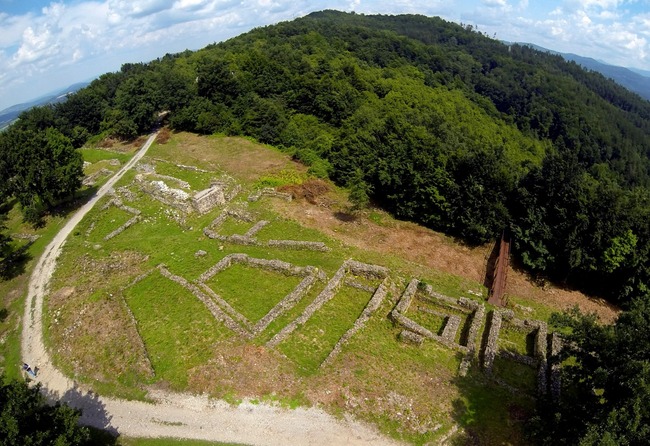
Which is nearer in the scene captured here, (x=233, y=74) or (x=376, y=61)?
(x=233, y=74)

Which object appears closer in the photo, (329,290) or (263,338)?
(263,338)

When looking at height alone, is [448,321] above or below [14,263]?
below

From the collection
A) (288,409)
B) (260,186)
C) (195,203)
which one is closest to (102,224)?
(195,203)

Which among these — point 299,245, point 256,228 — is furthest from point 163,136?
point 299,245

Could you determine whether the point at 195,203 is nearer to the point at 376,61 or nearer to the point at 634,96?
the point at 376,61

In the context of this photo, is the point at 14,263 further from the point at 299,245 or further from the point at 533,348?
the point at 533,348

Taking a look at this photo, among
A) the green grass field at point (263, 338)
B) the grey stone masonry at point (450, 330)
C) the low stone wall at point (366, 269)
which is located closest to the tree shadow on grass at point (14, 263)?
the green grass field at point (263, 338)

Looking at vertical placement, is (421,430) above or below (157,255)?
below
